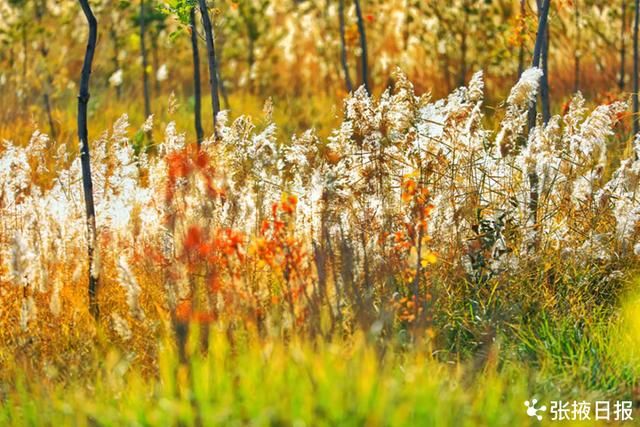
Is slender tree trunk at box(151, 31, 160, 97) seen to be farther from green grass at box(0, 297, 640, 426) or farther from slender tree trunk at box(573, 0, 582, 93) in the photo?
green grass at box(0, 297, 640, 426)

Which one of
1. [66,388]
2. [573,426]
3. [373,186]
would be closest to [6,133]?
[373,186]

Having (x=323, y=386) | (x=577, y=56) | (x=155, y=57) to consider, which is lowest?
(x=323, y=386)

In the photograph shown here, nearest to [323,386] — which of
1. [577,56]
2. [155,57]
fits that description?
[577,56]

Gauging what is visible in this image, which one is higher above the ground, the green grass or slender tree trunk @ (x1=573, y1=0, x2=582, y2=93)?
slender tree trunk @ (x1=573, y1=0, x2=582, y2=93)

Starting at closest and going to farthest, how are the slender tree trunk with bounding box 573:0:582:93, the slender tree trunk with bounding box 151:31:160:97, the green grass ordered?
the green grass, the slender tree trunk with bounding box 573:0:582:93, the slender tree trunk with bounding box 151:31:160:97

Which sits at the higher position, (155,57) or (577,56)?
(155,57)

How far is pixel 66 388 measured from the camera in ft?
12.8

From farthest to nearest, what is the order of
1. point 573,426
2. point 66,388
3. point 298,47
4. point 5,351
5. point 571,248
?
1. point 298,47
2. point 571,248
3. point 5,351
4. point 66,388
5. point 573,426

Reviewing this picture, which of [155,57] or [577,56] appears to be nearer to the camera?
[577,56]

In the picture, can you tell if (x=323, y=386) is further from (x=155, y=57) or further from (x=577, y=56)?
(x=155, y=57)

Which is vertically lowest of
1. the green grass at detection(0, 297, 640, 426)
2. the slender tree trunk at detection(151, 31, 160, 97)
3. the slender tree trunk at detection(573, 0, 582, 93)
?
the green grass at detection(0, 297, 640, 426)

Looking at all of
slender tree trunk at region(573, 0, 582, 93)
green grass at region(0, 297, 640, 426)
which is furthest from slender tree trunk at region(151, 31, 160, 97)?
green grass at region(0, 297, 640, 426)

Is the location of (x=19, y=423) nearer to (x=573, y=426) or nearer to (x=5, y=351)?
(x=5, y=351)

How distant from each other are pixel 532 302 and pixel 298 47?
8985mm
